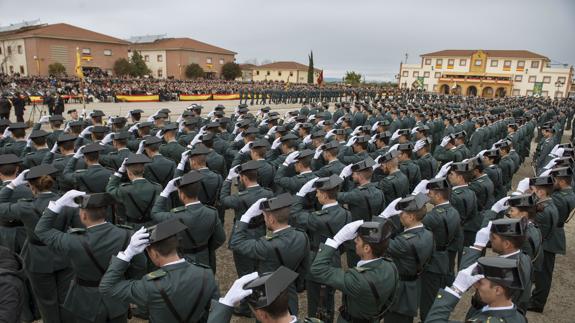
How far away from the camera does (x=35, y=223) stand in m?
3.84

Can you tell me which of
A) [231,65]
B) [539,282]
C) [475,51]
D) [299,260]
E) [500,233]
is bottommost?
[539,282]

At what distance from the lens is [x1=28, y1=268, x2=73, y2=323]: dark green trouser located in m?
4.12

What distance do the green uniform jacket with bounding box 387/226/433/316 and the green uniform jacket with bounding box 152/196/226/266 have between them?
1.87m

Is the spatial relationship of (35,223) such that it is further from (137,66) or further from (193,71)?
(193,71)

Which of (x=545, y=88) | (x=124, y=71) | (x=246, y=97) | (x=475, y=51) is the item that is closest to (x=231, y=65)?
(x=124, y=71)

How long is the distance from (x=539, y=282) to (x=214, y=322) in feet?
15.6

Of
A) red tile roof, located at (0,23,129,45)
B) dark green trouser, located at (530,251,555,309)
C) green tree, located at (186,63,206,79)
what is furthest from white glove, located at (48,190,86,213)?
green tree, located at (186,63,206,79)

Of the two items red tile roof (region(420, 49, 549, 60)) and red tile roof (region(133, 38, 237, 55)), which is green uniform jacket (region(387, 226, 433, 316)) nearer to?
red tile roof (region(133, 38, 237, 55))

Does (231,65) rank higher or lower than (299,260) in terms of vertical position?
higher

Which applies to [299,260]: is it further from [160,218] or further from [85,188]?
[85,188]

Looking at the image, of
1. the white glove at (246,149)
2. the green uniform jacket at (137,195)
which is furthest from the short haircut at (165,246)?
the white glove at (246,149)

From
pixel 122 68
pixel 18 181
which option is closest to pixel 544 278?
pixel 18 181

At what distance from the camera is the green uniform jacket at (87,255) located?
10.6ft

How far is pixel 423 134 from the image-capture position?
940 cm
